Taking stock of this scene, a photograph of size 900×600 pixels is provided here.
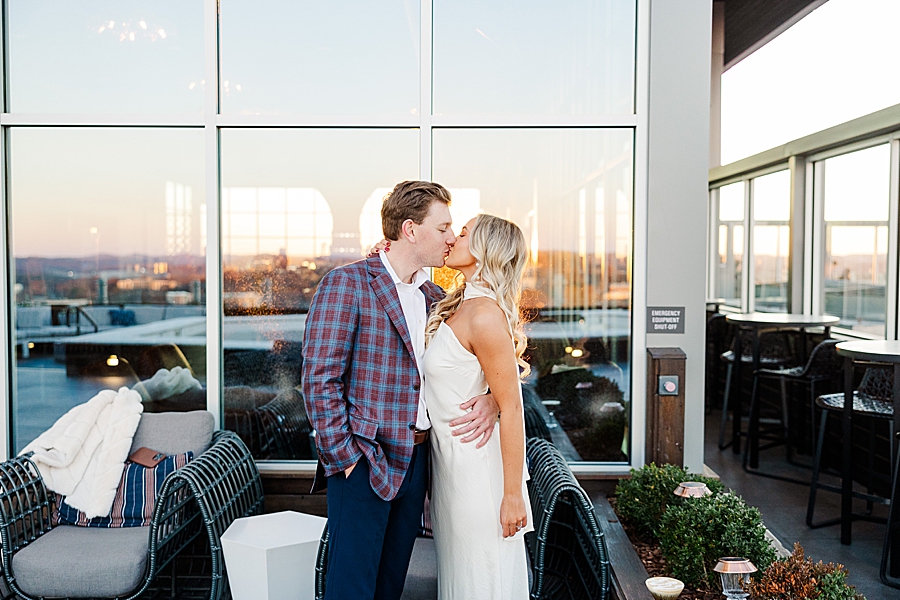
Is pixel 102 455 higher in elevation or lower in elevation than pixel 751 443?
higher

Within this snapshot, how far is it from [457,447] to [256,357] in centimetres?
197

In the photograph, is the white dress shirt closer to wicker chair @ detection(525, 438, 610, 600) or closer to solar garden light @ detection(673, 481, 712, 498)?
wicker chair @ detection(525, 438, 610, 600)

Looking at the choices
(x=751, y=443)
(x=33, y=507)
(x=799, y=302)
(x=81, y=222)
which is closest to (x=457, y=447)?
(x=33, y=507)

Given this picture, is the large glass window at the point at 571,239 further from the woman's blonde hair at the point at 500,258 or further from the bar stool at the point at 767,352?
the bar stool at the point at 767,352

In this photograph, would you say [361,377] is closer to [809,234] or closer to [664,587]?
[664,587]

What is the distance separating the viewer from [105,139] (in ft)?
14.1

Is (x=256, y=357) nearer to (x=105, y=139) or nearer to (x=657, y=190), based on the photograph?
(x=105, y=139)

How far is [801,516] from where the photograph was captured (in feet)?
16.5

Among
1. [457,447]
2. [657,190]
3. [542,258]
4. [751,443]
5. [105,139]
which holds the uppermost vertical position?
[105,139]

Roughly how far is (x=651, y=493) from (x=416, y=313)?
1.59 meters

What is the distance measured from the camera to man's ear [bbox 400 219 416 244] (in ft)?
8.95

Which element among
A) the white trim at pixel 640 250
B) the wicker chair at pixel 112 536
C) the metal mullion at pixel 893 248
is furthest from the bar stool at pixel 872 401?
the wicker chair at pixel 112 536

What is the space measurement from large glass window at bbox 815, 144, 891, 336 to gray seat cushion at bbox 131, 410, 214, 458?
5.42 meters

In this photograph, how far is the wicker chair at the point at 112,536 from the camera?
312 cm
